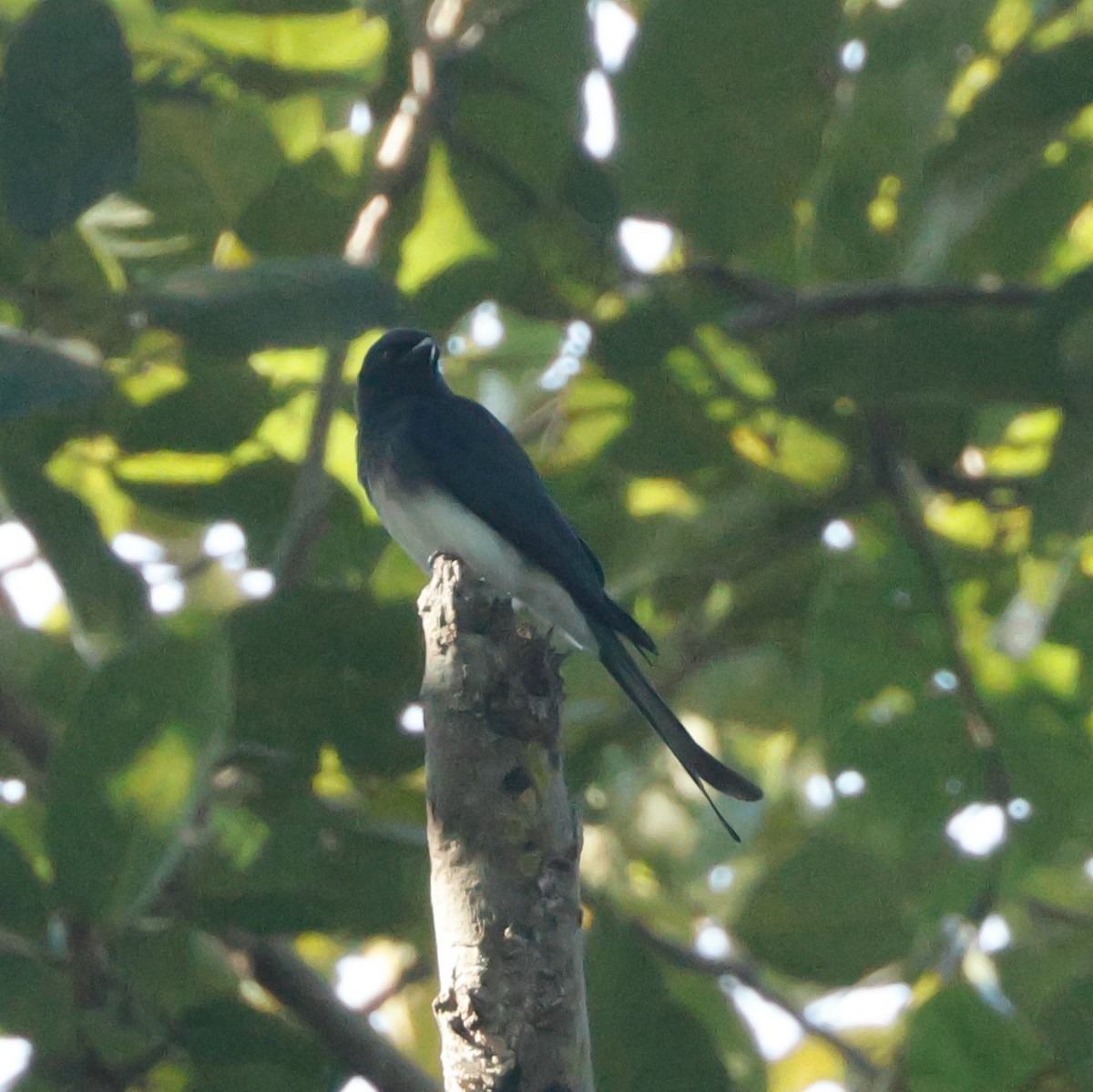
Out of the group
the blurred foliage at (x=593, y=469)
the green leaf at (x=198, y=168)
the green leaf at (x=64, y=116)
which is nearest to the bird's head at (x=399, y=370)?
the blurred foliage at (x=593, y=469)

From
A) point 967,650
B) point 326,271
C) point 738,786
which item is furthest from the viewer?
point 738,786

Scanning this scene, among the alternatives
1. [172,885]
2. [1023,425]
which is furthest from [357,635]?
[1023,425]

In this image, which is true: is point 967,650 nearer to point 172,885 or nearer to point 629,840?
point 629,840

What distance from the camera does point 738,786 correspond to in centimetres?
287

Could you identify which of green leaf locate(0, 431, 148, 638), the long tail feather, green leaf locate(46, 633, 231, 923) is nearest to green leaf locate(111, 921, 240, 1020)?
green leaf locate(46, 633, 231, 923)

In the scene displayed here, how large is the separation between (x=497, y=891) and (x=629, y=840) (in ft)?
5.29

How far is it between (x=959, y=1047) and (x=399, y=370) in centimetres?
264

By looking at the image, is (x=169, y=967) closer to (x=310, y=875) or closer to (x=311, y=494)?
(x=310, y=875)

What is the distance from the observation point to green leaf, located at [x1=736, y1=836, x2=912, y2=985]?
2387 millimetres

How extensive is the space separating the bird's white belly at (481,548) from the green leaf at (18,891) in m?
1.49

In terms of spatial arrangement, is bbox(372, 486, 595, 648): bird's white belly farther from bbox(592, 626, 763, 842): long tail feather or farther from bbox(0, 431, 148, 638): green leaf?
bbox(0, 431, 148, 638): green leaf

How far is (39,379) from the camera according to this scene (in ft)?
6.46

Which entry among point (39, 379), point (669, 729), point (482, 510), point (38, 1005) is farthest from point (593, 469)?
point (38, 1005)

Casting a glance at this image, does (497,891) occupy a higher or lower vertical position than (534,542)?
lower
